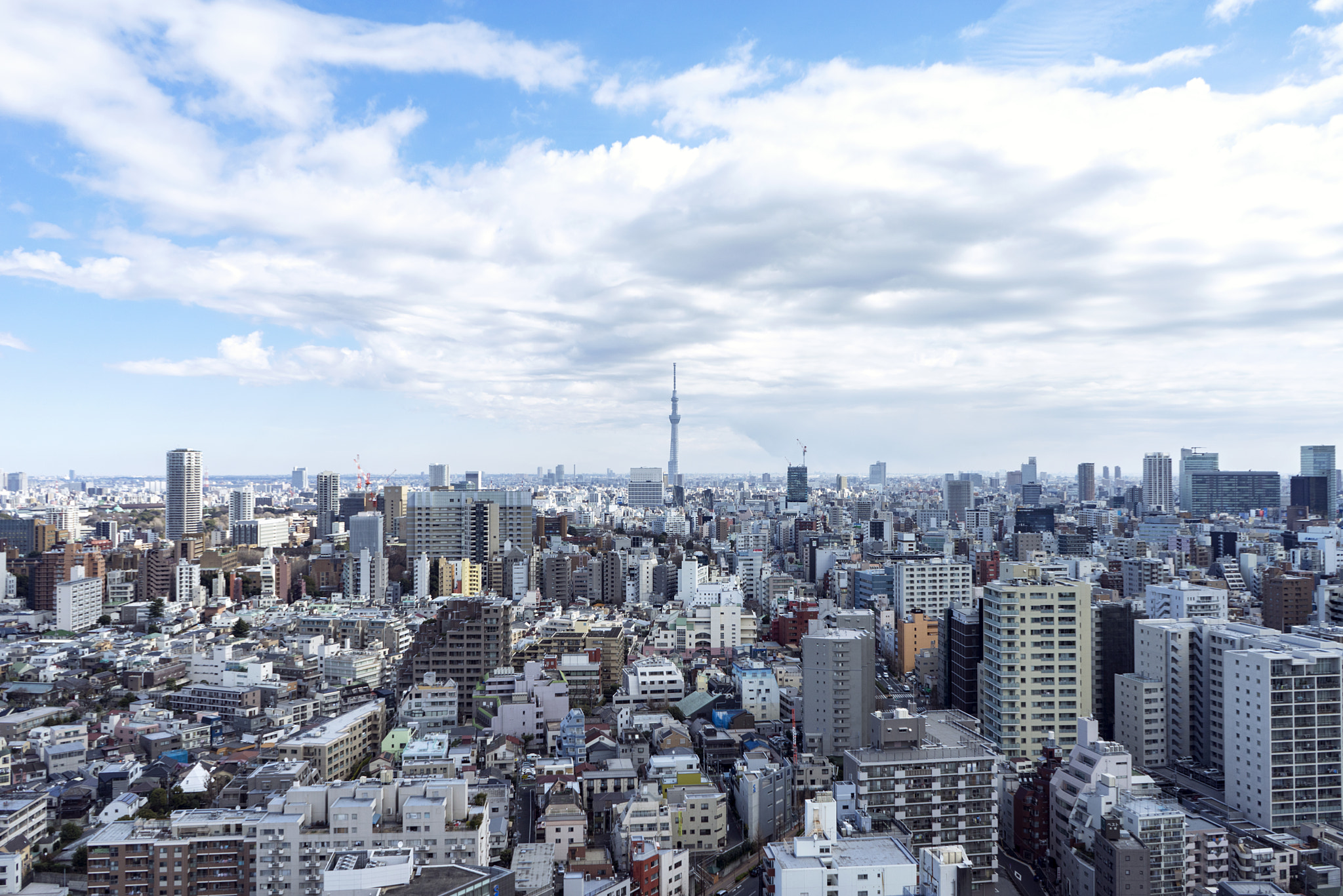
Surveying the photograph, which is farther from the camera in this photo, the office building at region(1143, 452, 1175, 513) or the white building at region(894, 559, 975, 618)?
the office building at region(1143, 452, 1175, 513)

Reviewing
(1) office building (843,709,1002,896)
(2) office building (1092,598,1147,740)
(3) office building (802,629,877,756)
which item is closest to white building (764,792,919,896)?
(1) office building (843,709,1002,896)

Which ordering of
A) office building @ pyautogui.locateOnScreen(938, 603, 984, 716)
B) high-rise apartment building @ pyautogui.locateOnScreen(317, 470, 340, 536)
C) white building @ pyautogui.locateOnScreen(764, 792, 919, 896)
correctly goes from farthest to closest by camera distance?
high-rise apartment building @ pyautogui.locateOnScreen(317, 470, 340, 536)
office building @ pyautogui.locateOnScreen(938, 603, 984, 716)
white building @ pyautogui.locateOnScreen(764, 792, 919, 896)

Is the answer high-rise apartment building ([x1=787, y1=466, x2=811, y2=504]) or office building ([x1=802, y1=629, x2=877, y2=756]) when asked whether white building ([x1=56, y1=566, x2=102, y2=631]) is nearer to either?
office building ([x1=802, y1=629, x2=877, y2=756])

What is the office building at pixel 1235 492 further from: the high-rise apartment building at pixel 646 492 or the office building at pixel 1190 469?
the high-rise apartment building at pixel 646 492

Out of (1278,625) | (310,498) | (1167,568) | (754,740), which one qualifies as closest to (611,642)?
(754,740)

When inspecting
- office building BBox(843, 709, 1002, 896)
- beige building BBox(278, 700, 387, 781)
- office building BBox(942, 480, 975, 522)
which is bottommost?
beige building BBox(278, 700, 387, 781)

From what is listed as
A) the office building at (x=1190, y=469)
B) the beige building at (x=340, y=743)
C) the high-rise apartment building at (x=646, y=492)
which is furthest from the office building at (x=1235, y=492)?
the beige building at (x=340, y=743)

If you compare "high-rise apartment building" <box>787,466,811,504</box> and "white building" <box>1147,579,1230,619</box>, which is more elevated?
"high-rise apartment building" <box>787,466,811,504</box>
